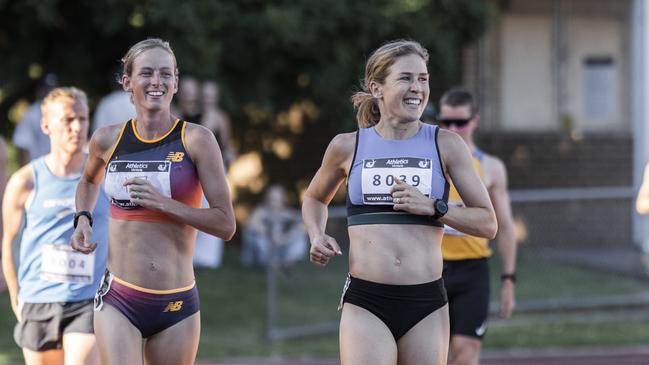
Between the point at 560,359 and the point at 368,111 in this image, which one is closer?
the point at 368,111

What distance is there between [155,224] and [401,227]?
1128 millimetres

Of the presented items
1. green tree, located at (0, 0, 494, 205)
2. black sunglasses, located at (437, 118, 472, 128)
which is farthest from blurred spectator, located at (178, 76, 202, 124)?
black sunglasses, located at (437, 118, 472, 128)

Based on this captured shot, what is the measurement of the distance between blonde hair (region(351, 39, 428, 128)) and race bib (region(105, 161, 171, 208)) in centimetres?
98

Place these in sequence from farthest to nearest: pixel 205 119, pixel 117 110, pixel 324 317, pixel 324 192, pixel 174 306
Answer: pixel 324 317 → pixel 205 119 → pixel 117 110 → pixel 324 192 → pixel 174 306

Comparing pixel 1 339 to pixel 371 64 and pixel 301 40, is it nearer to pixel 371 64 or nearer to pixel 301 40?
pixel 301 40

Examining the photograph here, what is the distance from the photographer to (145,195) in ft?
17.0

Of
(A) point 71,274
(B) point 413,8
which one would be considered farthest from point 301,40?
(A) point 71,274

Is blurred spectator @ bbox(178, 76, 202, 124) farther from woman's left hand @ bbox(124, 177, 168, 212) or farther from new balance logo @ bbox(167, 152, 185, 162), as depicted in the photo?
woman's left hand @ bbox(124, 177, 168, 212)

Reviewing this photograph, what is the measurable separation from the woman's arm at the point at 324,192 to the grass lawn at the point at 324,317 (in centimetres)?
535

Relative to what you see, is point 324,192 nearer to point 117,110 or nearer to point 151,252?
point 151,252

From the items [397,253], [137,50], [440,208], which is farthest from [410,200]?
[137,50]

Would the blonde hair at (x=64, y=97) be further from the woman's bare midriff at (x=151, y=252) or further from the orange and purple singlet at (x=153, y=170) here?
the woman's bare midriff at (x=151, y=252)

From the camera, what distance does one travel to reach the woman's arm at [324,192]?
519 cm

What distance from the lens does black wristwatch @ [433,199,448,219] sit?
5.08 meters
